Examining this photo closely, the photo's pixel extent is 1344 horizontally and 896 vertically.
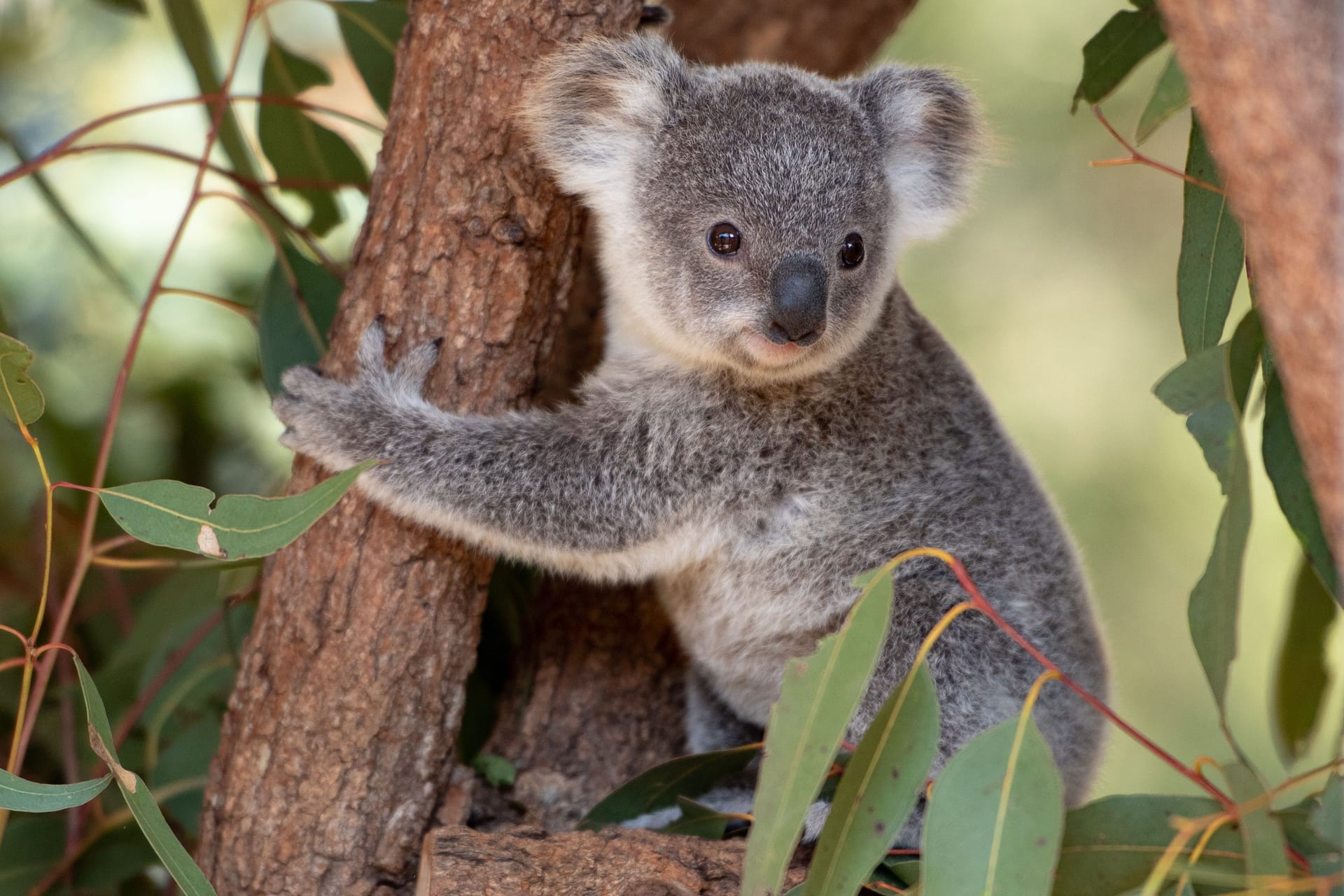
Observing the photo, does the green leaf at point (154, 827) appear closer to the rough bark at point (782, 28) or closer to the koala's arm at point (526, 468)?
the koala's arm at point (526, 468)

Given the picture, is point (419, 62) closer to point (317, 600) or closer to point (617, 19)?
point (617, 19)

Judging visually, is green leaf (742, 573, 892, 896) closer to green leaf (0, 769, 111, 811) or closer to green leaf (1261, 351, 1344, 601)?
green leaf (1261, 351, 1344, 601)

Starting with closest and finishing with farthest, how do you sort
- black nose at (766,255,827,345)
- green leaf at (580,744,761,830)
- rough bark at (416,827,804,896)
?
rough bark at (416,827,804,896)
black nose at (766,255,827,345)
green leaf at (580,744,761,830)

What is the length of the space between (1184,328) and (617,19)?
1281mm

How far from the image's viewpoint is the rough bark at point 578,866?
80.9 inches

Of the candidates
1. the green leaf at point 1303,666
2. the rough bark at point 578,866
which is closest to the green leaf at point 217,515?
the rough bark at point 578,866

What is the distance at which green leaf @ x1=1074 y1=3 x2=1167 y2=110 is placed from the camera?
2439 mm

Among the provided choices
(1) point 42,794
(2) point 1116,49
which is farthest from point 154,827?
(2) point 1116,49

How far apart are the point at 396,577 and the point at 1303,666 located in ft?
6.77

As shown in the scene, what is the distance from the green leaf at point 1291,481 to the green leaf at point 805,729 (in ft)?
2.22

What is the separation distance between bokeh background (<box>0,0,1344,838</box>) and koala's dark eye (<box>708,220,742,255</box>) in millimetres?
2107

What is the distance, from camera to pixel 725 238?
236cm

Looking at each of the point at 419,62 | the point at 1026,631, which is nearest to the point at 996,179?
the point at 1026,631

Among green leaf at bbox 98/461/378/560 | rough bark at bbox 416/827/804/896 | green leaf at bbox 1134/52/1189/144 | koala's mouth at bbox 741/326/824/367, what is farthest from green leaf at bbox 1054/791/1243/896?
green leaf at bbox 98/461/378/560
